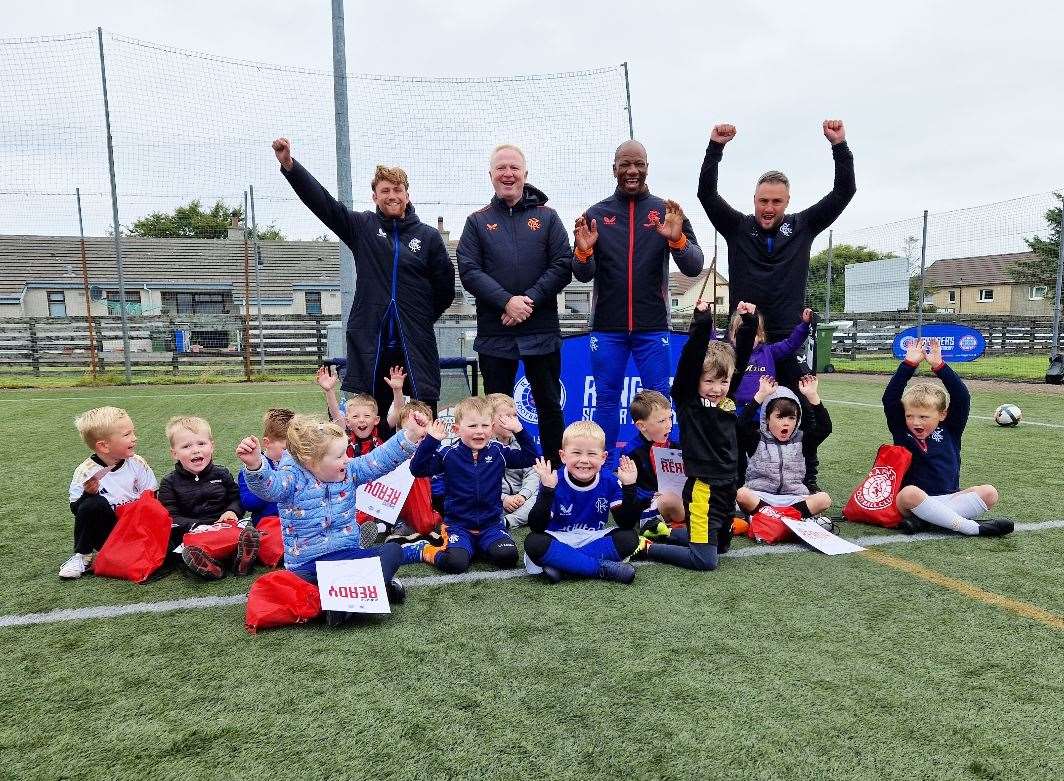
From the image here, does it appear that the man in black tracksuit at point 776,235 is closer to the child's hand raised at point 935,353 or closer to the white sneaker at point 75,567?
the child's hand raised at point 935,353

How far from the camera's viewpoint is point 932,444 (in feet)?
13.2

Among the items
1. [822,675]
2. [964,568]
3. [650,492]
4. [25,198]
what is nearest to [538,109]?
→ [650,492]

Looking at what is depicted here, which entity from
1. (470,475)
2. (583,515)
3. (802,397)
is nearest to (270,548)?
(470,475)

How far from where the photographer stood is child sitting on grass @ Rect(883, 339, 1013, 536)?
152 inches

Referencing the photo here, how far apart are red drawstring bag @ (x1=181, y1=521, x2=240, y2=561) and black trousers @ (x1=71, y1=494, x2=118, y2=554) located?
16.0 inches

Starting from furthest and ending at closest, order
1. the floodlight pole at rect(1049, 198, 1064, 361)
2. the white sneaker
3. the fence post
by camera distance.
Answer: the fence post → the floodlight pole at rect(1049, 198, 1064, 361) → the white sneaker

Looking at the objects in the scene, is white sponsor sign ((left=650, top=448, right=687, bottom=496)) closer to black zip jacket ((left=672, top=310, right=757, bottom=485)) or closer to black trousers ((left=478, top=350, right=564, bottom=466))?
black zip jacket ((left=672, top=310, right=757, bottom=485))

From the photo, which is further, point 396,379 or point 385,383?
point 385,383

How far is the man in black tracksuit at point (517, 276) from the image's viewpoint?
14.4ft

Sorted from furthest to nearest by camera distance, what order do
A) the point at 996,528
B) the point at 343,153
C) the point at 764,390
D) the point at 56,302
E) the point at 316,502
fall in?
the point at 56,302
the point at 343,153
the point at 764,390
the point at 996,528
the point at 316,502

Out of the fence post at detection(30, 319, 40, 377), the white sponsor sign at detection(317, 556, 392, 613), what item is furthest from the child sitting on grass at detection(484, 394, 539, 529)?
the fence post at detection(30, 319, 40, 377)

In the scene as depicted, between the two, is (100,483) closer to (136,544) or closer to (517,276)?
(136,544)

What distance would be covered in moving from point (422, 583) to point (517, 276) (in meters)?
2.07

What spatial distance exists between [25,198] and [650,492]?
16202 millimetres
